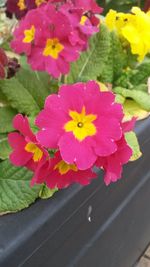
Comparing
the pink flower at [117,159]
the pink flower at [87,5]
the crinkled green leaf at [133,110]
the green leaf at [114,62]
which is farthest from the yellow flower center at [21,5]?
the pink flower at [117,159]

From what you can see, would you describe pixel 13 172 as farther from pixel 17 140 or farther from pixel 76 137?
pixel 76 137

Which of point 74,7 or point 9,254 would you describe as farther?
point 74,7

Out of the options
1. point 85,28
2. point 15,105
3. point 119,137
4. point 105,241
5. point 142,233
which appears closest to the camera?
point 119,137

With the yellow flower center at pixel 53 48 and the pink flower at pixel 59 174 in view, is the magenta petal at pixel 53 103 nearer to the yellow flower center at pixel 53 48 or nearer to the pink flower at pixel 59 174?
the pink flower at pixel 59 174

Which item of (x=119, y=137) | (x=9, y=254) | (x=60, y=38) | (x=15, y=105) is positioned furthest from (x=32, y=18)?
(x=9, y=254)

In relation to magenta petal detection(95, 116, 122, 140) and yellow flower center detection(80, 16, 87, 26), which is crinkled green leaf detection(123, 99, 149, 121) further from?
magenta petal detection(95, 116, 122, 140)

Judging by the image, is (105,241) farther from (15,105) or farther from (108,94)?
(108,94)

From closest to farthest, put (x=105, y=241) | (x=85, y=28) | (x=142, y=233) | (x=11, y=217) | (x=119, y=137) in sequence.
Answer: (x=119, y=137) < (x=11, y=217) < (x=85, y=28) < (x=105, y=241) < (x=142, y=233)
